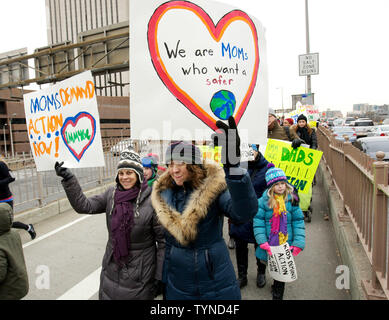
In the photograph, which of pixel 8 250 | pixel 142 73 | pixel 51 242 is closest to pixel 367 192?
pixel 142 73

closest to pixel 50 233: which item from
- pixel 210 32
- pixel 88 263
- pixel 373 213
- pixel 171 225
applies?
pixel 88 263

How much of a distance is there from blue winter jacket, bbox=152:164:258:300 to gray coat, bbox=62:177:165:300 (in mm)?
258

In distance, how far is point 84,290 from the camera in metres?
3.65

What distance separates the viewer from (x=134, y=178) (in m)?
2.56

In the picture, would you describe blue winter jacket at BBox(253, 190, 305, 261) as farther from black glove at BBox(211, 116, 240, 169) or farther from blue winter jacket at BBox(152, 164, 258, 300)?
black glove at BBox(211, 116, 240, 169)

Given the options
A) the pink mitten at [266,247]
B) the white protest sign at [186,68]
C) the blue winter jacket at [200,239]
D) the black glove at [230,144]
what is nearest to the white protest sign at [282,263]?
the pink mitten at [266,247]

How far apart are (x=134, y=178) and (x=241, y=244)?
1.70 metres

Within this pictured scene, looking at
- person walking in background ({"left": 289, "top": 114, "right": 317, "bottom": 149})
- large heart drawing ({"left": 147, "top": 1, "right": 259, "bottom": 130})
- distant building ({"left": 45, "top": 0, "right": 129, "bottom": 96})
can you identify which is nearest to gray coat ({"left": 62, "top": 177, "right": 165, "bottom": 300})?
large heart drawing ({"left": 147, "top": 1, "right": 259, "bottom": 130})

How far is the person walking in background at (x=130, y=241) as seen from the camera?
2.33 m

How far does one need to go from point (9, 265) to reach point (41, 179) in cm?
509

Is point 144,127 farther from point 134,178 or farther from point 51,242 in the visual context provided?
point 51,242

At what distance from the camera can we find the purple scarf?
92.0 inches

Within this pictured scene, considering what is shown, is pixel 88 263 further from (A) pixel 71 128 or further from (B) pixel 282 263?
(B) pixel 282 263
